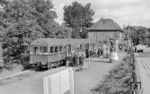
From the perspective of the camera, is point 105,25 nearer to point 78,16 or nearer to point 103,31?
point 103,31

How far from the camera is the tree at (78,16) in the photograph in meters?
76.4

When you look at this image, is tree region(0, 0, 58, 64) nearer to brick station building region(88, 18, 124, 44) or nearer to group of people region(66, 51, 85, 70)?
group of people region(66, 51, 85, 70)

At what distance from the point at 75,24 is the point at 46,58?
55758 millimetres

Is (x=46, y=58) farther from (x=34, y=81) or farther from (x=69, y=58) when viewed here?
(x=34, y=81)

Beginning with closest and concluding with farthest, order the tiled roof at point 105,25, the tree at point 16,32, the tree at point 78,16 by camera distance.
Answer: the tree at point 16,32, the tiled roof at point 105,25, the tree at point 78,16

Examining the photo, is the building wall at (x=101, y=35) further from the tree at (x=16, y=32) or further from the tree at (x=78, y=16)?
the tree at (x=16, y=32)

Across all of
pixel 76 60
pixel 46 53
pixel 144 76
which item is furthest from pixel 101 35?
pixel 144 76

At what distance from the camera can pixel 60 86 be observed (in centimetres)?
601

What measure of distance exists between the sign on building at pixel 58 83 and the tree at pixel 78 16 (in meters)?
67.6

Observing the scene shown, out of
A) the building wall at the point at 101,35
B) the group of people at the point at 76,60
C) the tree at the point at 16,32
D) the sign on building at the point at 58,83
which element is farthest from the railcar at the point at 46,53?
the building wall at the point at 101,35

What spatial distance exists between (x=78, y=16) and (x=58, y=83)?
73.2 meters

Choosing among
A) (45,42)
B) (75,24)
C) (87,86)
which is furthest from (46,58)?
(75,24)

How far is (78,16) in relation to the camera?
3076 inches

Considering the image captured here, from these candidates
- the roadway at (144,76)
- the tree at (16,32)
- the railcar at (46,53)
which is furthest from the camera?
the tree at (16,32)
